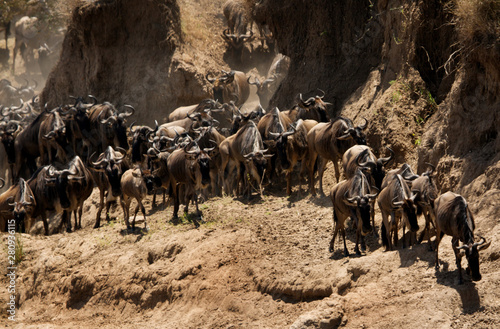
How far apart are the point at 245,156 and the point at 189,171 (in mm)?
1388

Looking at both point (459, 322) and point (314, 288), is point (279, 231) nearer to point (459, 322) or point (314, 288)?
point (314, 288)

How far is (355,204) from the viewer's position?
11086mm

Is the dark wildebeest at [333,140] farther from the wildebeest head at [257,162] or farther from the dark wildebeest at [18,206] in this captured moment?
the dark wildebeest at [18,206]

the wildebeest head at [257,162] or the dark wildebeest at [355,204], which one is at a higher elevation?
the wildebeest head at [257,162]

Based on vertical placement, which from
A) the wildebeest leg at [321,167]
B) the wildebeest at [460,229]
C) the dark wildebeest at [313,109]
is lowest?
the wildebeest at [460,229]

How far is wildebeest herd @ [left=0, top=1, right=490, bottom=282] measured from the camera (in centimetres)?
1104

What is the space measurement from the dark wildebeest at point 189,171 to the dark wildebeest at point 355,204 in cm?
339

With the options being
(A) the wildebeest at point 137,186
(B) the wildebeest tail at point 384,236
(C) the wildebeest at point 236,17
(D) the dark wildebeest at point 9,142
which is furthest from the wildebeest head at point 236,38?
(B) the wildebeest tail at point 384,236

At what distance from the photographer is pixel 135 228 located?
14977 mm

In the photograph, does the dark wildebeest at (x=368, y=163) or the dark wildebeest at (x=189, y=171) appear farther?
the dark wildebeest at (x=189, y=171)

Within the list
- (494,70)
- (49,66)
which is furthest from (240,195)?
(49,66)

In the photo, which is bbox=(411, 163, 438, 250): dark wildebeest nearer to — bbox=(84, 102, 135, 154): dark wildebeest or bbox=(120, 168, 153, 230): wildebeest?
bbox=(120, 168, 153, 230): wildebeest

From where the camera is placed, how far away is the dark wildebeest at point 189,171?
14406 mm

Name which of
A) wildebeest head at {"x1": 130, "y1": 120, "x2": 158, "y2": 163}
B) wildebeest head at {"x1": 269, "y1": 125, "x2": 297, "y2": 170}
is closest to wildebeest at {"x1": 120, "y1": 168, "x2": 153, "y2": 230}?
wildebeest head at {"x1": 269, "y1": 125, "x2": 297, "y2": 170}
